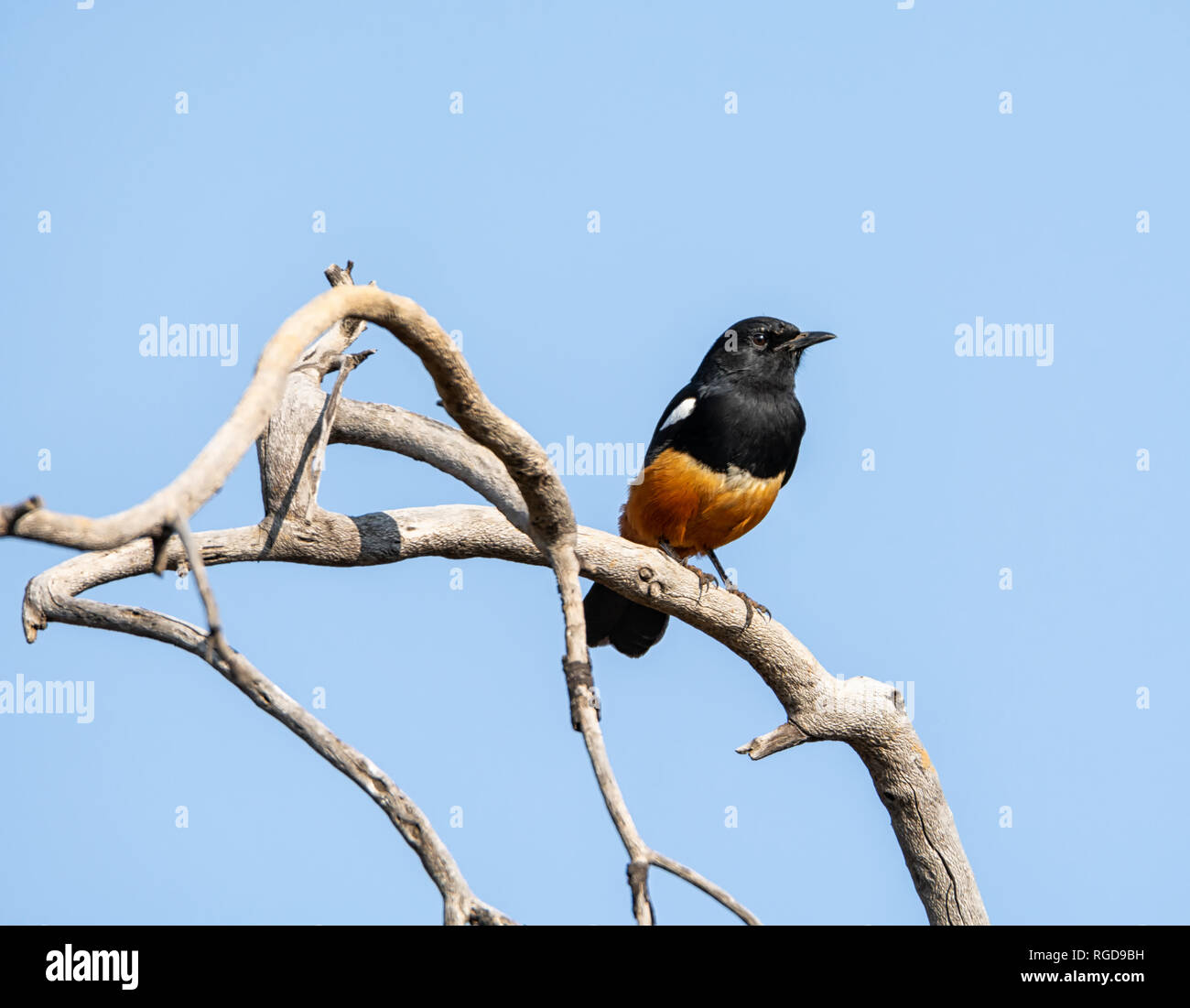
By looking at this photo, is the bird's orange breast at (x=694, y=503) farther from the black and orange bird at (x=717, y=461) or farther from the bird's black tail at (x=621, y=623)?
the bird's black tail at (x=621, y=623)

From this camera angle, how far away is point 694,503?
635cm

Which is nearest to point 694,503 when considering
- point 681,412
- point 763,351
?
point 681,412

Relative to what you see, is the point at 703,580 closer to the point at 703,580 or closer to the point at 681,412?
the point at 703,580

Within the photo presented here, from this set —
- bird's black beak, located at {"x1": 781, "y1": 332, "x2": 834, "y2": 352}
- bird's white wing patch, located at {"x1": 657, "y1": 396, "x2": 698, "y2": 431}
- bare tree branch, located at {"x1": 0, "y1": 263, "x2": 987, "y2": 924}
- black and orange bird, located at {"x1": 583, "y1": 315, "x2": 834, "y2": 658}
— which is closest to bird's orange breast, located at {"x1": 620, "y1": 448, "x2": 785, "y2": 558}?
black and orange bird, located at {"x1": 583, "y1": 315, "x2": 834, "y2": 658}

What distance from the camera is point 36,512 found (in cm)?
223

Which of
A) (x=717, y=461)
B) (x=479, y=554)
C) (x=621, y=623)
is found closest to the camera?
(x=479, y=554)

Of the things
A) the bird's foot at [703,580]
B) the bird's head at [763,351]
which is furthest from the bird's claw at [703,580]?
the bird's head at [763,351]

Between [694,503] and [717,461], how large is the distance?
Result: 0.25m

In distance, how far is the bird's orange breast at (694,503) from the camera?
249 inches

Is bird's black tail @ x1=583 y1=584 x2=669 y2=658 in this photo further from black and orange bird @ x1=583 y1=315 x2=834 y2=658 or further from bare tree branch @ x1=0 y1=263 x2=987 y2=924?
bare tree branch @ x1=0 y1=263 x2=987 y2=924

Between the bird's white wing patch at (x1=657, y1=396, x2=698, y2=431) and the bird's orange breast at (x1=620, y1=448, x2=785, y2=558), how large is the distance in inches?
9.3
